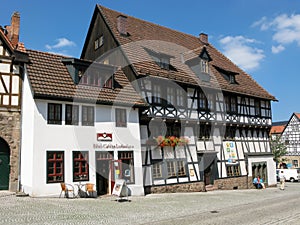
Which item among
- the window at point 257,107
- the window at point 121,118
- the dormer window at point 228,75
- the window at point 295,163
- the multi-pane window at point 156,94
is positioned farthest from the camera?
the window at point 295,163

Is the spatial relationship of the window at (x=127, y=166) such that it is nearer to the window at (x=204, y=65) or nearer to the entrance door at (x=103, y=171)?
the entrance door at (x=103, y=171)

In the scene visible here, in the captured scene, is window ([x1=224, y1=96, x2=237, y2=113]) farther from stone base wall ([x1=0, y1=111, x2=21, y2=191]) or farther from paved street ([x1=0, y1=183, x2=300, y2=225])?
stone base wall ([x1=0, y1=111, x2=21, y2=191])

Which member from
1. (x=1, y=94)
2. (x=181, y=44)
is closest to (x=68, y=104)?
(x=1, y=94)

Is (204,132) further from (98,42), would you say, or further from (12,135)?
(12,135)

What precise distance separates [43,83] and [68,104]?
1643 millimetres

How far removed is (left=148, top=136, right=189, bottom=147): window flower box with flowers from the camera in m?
20.8

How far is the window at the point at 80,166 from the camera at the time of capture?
56.0 ft

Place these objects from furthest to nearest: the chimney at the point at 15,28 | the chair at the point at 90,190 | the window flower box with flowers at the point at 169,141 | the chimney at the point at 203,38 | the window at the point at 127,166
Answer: the chimney at the point at 203,38 < the window flower box with flowers at the point at 169,141 < the chimney at the point at 15,28 < the window at the point at 127,166 < the chair at the point at 90,190

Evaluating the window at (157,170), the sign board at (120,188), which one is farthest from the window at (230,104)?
the sign board at (120,188)

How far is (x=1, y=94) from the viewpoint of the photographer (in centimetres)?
1734

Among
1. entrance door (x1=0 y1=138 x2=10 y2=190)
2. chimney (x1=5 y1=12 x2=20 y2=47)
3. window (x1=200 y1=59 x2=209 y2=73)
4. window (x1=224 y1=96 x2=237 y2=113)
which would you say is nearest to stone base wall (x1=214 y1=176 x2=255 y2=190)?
window (x1=224 y1=96 x2=237 y2=113)

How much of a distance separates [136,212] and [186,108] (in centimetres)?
1086

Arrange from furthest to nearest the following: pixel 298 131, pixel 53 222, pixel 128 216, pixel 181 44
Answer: pixel 298 131 → pixel 181 44 → pixel 128 216 → pixel 53 222

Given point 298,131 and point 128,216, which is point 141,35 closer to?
point 128,216
